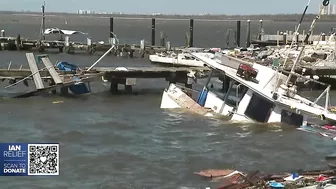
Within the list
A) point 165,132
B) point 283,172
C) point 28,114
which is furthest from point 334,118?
point 28,114

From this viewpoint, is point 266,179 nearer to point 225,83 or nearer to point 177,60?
point 225,83

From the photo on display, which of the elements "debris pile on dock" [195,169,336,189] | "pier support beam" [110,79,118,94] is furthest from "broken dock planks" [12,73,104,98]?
"debris pile on dock" [195,169,336,189]

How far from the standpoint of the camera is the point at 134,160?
1981 centimetres

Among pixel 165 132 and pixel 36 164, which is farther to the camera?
pixel 165 132

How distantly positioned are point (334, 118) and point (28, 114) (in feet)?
43.3

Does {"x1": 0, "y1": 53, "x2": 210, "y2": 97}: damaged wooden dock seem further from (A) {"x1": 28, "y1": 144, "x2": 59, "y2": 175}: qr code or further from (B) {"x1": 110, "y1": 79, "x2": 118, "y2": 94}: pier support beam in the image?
(A) {"x1": 28, "y1": 144, "x2": 59, "y2": 175}: qr code

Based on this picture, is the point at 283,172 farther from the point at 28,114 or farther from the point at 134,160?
the point at 28,114

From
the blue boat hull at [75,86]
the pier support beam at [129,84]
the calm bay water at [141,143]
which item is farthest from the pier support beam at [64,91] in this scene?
the pier support beam at [129,84]

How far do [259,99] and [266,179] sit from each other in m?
8.43

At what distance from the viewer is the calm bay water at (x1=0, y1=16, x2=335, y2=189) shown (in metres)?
18.0

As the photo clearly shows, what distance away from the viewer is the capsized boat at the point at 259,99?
888 inches

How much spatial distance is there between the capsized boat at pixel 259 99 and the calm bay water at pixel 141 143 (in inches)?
18.7

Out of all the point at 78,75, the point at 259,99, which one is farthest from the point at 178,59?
the point at 259,99

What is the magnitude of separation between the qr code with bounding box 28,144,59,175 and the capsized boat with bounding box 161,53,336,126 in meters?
10.7
